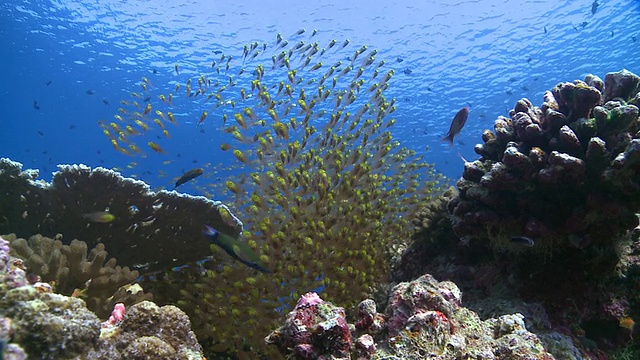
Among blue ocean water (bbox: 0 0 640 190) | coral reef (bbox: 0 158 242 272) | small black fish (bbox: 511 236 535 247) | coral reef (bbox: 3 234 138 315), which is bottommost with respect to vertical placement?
small black fish (bbox: 511 236 535 247)

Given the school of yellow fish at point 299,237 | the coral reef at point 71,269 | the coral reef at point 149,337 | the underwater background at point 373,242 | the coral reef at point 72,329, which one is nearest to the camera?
the coral reef at point 72,329

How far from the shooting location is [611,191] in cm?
401

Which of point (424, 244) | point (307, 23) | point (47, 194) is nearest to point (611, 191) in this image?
point (424, 244)

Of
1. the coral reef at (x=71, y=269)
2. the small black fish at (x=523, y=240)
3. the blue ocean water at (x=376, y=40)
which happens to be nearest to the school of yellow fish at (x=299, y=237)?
the coral reef at (x=71, y=269)

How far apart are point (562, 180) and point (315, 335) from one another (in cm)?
325

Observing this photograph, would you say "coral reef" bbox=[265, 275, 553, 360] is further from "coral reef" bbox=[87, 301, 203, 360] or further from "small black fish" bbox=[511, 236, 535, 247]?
"small black fish" bbox=[511, 236, 535, 247]

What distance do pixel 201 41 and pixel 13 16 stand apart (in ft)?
45.9

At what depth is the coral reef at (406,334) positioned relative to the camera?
2.52 metres

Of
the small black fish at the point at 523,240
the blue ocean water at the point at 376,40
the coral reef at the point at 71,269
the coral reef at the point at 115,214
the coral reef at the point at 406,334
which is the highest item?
the blue ocean water at the point at 376,40

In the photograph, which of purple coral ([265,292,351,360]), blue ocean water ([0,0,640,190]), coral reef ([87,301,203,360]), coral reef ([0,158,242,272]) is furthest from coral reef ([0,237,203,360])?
blue ocean water ([0,0,640,190])

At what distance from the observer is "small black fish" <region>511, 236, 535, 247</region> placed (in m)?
4.06

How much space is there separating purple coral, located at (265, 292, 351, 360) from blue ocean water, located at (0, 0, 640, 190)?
2031 centimetres

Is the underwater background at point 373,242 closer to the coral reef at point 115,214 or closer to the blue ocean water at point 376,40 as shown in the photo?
the coral reef at point 115,214

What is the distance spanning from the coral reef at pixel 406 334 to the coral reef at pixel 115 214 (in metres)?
3.29
